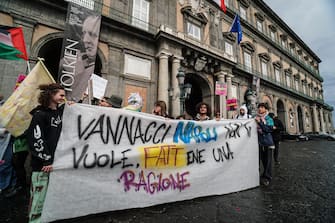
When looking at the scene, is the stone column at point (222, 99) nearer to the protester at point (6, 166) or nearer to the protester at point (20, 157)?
the protester at point (20, 157)

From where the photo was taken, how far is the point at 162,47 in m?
9.40

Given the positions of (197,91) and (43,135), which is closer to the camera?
(43,135)

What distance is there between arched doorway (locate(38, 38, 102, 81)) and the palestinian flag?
413 cm

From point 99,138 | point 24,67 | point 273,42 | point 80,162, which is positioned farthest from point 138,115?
point 273,42

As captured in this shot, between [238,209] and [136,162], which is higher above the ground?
[136,162]

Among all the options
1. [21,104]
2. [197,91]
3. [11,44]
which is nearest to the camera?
[21,104]

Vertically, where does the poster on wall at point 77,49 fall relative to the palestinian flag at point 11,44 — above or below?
above

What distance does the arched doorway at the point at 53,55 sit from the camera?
290 inches

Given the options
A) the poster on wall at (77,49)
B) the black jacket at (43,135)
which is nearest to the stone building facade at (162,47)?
the poster on wall at (77,49)

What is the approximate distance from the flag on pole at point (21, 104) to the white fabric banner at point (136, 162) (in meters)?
1.12

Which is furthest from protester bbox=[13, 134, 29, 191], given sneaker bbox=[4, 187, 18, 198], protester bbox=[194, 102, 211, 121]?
protester bbox=[194, 102, 211, 121]

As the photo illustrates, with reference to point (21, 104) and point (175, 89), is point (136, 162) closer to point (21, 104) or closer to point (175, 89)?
point (21, 104)

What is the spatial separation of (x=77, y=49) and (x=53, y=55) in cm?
399

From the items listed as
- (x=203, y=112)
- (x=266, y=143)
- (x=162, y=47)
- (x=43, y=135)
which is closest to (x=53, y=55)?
(x=162, y=47)
